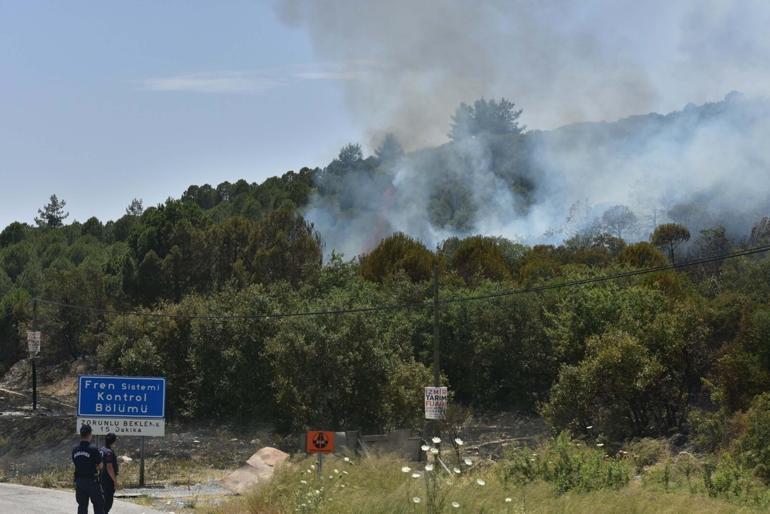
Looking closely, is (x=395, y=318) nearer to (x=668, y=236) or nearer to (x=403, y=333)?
(x=403, y=333)

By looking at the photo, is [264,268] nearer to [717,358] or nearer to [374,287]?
[374,287]

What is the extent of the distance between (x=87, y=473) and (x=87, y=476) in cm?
6

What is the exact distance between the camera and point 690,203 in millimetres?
138125

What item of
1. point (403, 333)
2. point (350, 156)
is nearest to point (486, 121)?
point (350, 156)

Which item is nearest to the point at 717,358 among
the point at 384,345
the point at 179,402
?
the point at 384,345

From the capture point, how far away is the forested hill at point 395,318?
48.3 m

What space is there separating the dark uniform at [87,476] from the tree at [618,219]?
120 m

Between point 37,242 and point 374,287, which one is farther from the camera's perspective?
point 37,242

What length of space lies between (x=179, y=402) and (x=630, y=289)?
25.9 metres

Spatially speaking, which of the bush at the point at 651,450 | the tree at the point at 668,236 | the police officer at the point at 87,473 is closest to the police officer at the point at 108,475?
the police officer at the point at 87,473

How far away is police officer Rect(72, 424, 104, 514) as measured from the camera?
18234 mm

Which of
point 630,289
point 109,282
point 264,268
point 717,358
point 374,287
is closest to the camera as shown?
point 717,358

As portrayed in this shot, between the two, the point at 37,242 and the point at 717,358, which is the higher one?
the point at 37,242

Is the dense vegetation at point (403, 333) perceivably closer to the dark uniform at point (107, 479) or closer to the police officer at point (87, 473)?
the dark uniform at point (107, 479)
